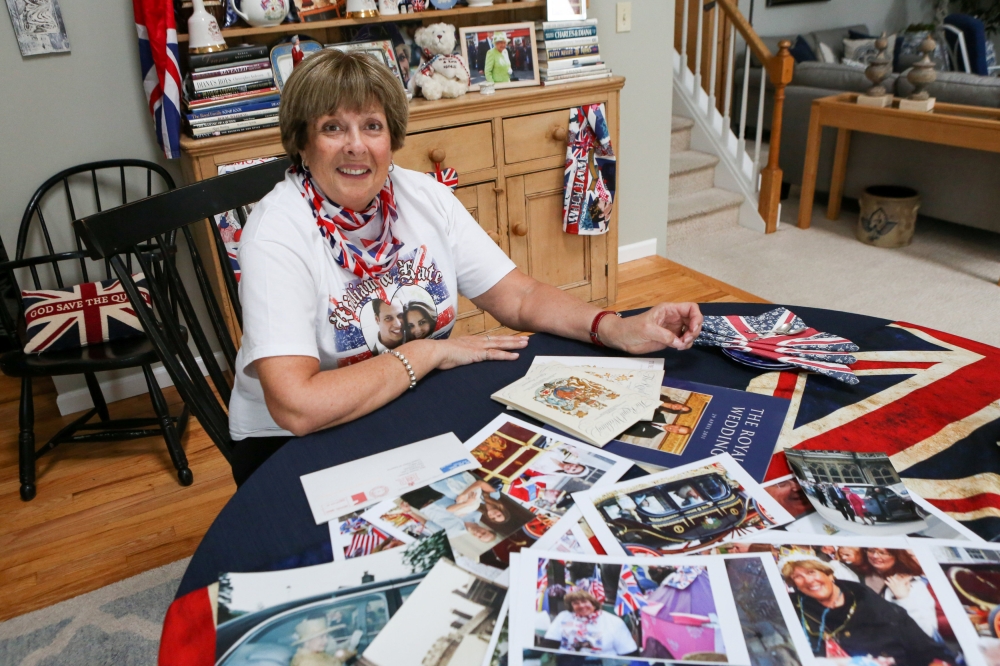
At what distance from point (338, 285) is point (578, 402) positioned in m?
0.50

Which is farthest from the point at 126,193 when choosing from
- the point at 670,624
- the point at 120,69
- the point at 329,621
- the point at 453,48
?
the point at 670,624

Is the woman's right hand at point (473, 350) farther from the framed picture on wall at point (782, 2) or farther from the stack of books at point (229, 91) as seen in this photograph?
the framed picture on wall at point (782, 2)

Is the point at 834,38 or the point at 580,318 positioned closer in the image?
the point at 580,318

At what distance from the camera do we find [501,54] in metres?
2.69

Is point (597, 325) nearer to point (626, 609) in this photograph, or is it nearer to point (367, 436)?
point (367, 436)

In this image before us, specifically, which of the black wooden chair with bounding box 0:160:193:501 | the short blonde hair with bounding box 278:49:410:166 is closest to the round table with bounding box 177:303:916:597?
the short blonde hair with bounding box 278:49:410:166

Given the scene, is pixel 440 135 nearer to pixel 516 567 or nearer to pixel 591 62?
pixel 591 62

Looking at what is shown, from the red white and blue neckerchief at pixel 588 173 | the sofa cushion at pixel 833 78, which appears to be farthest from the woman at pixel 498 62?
the sofa cushion at pixel 833 78

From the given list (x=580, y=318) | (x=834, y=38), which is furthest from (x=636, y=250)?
(x=834, y=38)

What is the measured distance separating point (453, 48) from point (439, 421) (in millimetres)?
1964

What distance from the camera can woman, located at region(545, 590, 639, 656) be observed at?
2.23 ft

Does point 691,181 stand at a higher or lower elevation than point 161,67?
lower

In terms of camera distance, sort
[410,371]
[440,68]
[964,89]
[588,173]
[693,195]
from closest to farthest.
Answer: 1. [410,371]
2. [440,68]
3. [588,173]
4. [964,89]
5. [693,195]

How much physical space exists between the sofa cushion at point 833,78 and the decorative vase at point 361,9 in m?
2.99
